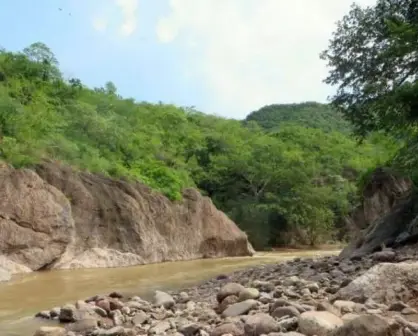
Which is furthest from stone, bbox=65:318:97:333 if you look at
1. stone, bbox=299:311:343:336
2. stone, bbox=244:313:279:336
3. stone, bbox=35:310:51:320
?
stone, bbox=299:311:343:336

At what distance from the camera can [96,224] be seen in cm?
2488

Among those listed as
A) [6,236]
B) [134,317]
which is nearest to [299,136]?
[6,236]

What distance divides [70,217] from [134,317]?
14.2m

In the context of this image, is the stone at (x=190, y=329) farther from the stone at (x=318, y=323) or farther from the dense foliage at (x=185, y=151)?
the dense foliage at (x=185, y=151)

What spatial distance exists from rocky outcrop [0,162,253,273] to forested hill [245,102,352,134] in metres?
39.7

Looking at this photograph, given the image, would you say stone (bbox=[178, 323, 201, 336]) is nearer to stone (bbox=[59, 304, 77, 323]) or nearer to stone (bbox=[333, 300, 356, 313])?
stone (bbox=[333, 300, 356, 313])

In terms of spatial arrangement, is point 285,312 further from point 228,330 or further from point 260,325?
point 228,330

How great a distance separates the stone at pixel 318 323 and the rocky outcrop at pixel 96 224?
50.2ft

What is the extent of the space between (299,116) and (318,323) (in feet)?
234

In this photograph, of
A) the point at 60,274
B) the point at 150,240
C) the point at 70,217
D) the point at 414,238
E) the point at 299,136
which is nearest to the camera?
the point at 414,238

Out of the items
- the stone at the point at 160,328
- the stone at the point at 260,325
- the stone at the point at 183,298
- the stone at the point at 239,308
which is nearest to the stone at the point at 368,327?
the stone at the point at 260,325

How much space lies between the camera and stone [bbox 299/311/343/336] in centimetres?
614

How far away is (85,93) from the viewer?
132ft

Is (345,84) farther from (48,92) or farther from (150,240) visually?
(48,92)
